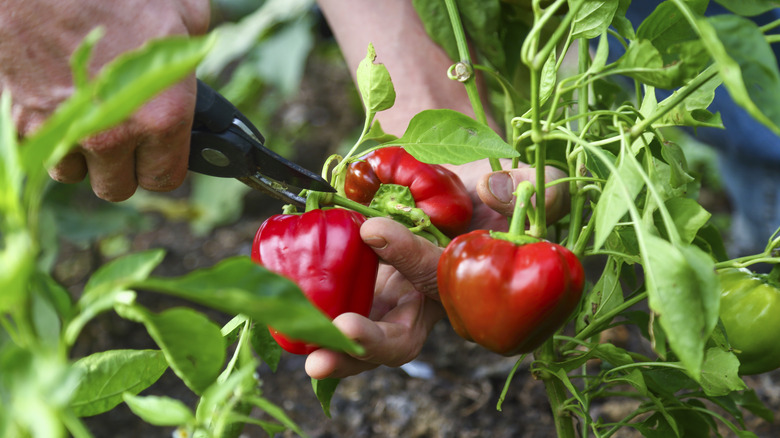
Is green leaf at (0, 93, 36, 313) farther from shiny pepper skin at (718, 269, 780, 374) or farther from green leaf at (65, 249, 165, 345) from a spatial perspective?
shiny pepper skin at (718, 269, 780, 374)

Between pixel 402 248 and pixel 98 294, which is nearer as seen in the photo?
pixel 98 294

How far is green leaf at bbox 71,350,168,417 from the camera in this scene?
533mm

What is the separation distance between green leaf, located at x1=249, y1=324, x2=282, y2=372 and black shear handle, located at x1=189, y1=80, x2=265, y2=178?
202 millimetres

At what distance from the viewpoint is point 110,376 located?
54cm

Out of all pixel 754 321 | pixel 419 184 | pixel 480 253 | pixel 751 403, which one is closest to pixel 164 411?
pixel 480 253

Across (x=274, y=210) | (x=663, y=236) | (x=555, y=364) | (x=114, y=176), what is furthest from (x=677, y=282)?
(x=274, y=210)

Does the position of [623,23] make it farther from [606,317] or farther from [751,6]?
[606,317]

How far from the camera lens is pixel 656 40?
587 mm

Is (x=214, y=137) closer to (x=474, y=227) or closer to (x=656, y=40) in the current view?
(x=474, y=227)

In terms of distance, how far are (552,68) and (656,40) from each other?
13cm

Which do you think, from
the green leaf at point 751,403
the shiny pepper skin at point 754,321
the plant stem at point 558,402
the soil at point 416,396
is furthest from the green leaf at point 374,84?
the soil at point 416,396

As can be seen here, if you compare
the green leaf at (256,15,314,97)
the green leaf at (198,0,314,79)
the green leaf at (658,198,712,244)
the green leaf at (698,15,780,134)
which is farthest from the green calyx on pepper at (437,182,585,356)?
the green leaf at (198,0,314,79)

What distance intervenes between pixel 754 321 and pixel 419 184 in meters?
0.43

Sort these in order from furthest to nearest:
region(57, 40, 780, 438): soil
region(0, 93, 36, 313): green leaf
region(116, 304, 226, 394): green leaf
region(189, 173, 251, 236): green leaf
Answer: region(189, 173, 251, 236): green leaf < region(57, 40, 780, 438): soil < region(116, 304, 226, 394): green leaf < region(0, 93, 36, 313): green leaf
